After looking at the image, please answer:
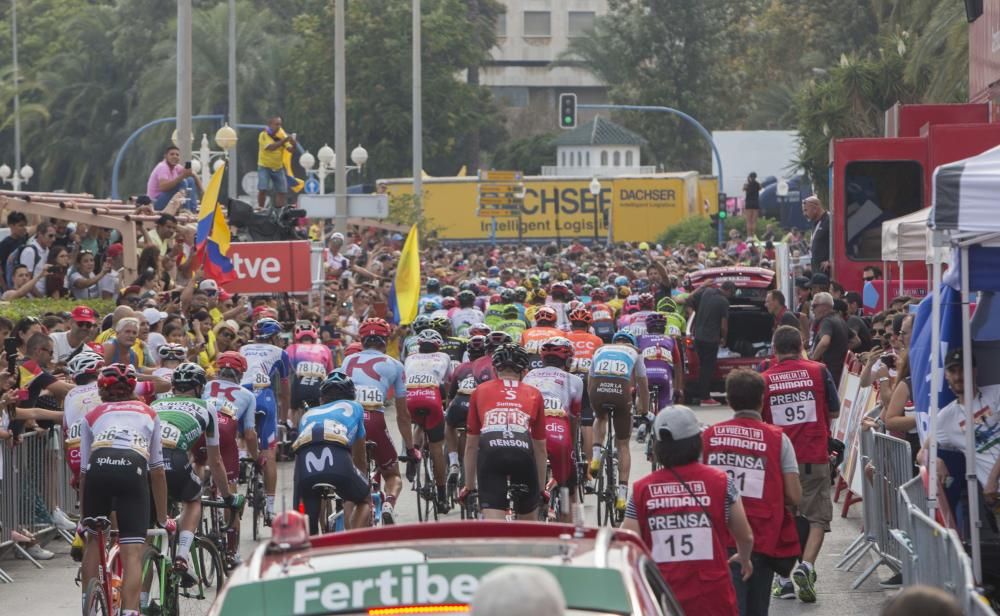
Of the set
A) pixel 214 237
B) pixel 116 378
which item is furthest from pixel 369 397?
pixel 214 237

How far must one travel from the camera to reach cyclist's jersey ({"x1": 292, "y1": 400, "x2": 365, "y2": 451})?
12219mm

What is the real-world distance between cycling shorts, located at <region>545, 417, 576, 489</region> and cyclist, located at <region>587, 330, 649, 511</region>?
1.80m

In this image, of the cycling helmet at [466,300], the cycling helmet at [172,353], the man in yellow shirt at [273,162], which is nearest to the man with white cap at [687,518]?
the cycling helmet at [172,353]

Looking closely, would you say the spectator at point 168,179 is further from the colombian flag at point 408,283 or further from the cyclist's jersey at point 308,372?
the cyclist's jersey at point 308,372

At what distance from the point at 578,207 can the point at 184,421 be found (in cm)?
6445

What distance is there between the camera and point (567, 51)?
11769 cm

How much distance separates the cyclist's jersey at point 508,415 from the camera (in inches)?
→ 484

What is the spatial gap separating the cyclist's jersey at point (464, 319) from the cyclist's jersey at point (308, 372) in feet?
11.1

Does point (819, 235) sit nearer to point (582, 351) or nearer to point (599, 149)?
point (582, 351)

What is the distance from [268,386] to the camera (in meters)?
17.1

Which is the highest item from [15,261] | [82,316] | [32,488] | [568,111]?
[568,111]

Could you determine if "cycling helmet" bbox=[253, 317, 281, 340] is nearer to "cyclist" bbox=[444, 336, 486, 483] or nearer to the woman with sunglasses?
"cyclist" bbox=[444, 336, 486, 483]

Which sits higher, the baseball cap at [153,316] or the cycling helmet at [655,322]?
the baseball cap at [153,316]

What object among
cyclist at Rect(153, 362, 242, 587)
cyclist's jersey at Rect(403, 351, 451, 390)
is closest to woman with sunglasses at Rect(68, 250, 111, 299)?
cyclist's jersey at Rect(403, 351, 451, 390)
